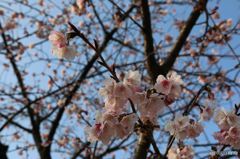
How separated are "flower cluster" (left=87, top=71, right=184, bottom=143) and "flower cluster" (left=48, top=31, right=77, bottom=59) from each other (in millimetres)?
425

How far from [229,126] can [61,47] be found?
1.05 m

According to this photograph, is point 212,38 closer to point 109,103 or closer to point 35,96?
point 35,96

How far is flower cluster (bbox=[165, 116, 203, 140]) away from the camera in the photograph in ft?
7.45

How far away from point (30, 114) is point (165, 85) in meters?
4.96

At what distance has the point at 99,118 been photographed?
6.97 ft

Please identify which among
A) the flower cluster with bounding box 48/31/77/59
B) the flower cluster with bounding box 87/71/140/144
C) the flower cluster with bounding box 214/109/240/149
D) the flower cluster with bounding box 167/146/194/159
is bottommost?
the flower cluster with bounding box 214/109/240/149

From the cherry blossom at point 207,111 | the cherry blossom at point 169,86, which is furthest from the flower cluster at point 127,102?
the cherry blossom at point 207,111

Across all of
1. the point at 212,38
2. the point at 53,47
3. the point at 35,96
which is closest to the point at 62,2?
the point at 35,96

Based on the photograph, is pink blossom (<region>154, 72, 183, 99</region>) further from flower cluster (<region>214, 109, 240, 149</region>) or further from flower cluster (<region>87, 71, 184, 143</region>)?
flower cluster (<region>214, 109, 240, 149</region>)

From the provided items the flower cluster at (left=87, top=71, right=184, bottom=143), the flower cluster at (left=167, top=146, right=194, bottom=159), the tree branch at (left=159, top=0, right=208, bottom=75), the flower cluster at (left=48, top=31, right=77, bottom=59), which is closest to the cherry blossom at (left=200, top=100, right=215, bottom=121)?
the flower cluster at (left=167, top=146, right=194, bottom=159)

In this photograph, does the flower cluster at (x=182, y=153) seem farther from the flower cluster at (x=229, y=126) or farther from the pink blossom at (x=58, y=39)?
the pink blossom at (x=58, y=39)

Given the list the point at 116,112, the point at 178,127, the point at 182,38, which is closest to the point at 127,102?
the point at 116,112

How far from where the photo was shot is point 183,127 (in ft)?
7.47

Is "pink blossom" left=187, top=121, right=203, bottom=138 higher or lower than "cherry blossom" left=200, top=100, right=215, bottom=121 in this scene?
lower
